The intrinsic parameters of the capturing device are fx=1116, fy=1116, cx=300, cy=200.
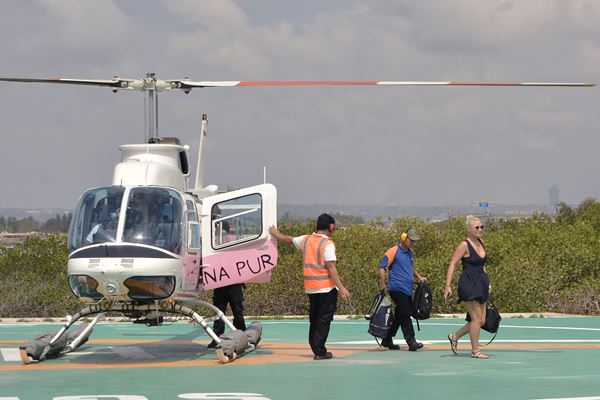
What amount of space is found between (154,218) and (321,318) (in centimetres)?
248

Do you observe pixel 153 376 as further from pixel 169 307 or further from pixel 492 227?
pixel 492 227

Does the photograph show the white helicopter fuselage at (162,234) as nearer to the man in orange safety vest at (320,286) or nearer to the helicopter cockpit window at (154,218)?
the helicopter cockpit window at (154,218)

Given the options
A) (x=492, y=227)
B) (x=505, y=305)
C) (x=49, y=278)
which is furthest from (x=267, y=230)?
(x=492, y=227)

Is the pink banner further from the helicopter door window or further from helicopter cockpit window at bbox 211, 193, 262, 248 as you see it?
the helicopter door window

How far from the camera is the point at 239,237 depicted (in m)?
14.9

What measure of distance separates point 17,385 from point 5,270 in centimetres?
1599

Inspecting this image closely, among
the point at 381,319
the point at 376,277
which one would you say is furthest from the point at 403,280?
the point at 376,277

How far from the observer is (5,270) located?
1085 inches

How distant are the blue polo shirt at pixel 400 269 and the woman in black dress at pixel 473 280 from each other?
1073mm

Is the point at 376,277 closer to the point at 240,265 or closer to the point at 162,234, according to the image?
the point at 240,265

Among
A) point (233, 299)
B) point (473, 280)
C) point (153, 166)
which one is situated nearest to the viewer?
point (473, 280)

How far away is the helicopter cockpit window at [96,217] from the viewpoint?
13703mm

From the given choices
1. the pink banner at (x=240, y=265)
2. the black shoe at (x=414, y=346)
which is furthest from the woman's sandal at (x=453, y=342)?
the pink banner at (x=240, y=265)

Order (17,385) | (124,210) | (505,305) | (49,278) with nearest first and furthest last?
(17,385), (124,210), (505,305), (49,278)
